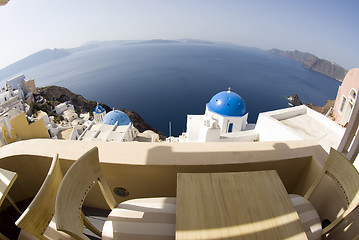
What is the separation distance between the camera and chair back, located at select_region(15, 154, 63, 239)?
0.91 metres

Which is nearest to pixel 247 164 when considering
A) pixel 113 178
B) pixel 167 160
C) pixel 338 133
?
pixel 167 160

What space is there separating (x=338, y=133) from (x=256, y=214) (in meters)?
6.21

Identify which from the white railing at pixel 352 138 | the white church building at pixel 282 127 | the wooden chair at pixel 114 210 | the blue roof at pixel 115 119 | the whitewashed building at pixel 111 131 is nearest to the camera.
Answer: the wooden chair at pixel 114 210

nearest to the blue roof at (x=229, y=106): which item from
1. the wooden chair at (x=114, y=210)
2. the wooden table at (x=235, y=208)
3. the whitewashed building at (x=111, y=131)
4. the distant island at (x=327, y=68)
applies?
the whitewashed building at (x=111, y=131)

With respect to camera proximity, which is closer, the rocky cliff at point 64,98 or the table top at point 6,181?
the table top at point 6,181

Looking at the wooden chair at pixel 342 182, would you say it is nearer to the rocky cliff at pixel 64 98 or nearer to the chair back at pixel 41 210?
the chair back at pixel 41 210

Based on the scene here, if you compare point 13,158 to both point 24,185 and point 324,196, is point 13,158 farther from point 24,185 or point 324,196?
point 324,196

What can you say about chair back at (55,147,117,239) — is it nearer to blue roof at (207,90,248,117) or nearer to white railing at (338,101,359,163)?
white railing at (338,101,359,163)

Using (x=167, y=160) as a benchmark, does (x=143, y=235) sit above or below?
below

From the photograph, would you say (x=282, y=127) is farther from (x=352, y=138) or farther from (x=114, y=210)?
(x=114, y=210)

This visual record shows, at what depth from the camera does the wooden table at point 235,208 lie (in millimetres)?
1059

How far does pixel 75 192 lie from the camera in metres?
1.13

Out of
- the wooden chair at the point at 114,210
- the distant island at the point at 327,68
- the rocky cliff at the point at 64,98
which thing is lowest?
the distant island at the point at 327,68

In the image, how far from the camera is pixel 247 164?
5.56 ft
